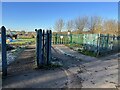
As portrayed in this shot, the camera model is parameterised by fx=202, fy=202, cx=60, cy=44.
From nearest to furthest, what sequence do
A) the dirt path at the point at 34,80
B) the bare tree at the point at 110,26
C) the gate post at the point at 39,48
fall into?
the dirt path at the point at 34,80 < the gate post at the point at 39,48 < the bare tree at the point at 110,26

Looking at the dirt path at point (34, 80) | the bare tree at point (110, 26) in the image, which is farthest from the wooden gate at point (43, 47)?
the bare tree at point (110, 26)

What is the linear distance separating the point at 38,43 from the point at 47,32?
1.29m

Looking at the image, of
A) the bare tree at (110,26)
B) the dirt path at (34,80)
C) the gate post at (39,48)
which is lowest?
the dirt path at (34,80)

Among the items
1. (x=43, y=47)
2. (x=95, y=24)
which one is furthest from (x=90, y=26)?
(x=43, y=47)

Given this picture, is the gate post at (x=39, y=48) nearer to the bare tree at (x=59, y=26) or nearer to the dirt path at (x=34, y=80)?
the dirt path at (x=34, y=80)

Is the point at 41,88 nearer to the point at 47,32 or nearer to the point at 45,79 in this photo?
the point at 45,79

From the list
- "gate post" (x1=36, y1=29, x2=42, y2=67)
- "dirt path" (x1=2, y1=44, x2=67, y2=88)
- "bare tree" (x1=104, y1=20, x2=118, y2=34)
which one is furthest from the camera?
"bare tree" (x1=104, y1=20, x2=118, y2=34)

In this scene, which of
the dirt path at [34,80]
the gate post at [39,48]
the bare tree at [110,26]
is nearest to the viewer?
the dirt path at [34,80]

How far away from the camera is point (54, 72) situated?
988 cm

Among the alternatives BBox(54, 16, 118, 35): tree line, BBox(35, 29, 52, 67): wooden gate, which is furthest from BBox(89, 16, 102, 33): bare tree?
BBox(35, 29, 52, 67): wooden gate

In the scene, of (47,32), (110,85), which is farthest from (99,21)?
(110,85)

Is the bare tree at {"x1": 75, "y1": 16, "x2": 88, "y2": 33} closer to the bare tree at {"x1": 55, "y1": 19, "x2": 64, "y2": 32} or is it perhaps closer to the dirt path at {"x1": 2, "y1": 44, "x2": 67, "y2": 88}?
the bare tree at {"x1": 55, "y1": 19, "x2": 64, "y2": 32}

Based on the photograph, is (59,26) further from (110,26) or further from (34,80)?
(34,80)

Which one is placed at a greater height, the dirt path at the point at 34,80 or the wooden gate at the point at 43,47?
the wooden gate at the point at 43,47
